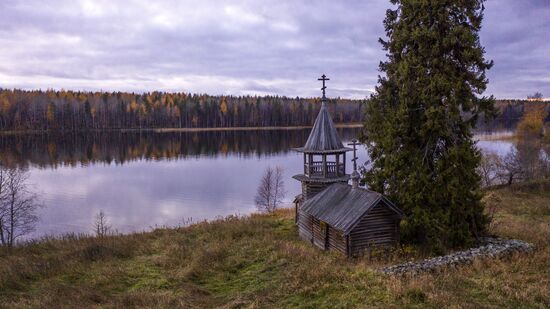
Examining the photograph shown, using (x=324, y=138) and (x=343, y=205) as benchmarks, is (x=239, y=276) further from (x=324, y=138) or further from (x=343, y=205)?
(x=324, y=138)

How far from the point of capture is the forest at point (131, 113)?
124875 millimetres

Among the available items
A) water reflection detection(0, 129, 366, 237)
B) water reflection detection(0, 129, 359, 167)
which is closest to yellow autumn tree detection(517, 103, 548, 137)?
water reflection detection(0, 129, 366, 237)

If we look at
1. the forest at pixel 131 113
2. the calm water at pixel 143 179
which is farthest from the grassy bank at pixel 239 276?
the forest at pixel 131 113

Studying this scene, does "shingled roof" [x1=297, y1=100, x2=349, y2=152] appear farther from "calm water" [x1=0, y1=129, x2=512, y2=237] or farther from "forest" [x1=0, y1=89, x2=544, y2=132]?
"forest" [x1=0, y1=89, x2=544, y2=132]

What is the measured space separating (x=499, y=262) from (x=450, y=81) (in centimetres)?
697

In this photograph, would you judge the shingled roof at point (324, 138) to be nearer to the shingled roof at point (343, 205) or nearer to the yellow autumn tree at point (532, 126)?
the shingled roof at point (343, 205)

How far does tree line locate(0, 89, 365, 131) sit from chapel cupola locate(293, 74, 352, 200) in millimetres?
120789

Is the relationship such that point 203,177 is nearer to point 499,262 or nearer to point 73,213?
point 73,213

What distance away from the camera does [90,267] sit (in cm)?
1700

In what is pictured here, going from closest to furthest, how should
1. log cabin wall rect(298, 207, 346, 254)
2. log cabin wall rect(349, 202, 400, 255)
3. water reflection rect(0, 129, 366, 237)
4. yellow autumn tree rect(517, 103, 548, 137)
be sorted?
log cabin wall rect(349, 202, 400, 255) < log cabin wall rect(298, 207, 346, 254) < water reflection rect(0, 129, 366, 237) < yellow autumn tree rect(517, 103, 548, 137)

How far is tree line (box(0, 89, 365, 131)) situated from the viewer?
125m

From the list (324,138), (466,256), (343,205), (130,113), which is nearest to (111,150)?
(130,113)

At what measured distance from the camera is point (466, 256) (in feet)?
49.4

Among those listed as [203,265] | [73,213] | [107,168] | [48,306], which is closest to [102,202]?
[73,213]
